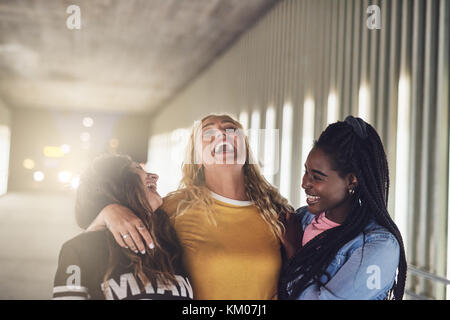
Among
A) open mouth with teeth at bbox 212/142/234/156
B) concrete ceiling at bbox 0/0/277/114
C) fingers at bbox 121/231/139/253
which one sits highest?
concrete ceiling at bbox 0/0/277/114

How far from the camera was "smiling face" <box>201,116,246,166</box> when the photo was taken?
3.88 feet

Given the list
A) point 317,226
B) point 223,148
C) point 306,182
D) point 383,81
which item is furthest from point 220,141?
point 383,81

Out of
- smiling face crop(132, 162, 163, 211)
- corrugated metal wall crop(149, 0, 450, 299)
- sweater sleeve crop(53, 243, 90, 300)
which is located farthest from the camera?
corrugated metal wall crop(149, 0, 450, 299)

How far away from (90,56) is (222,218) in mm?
638

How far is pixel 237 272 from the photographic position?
1.09m

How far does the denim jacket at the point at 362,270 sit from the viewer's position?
1063 millimetres

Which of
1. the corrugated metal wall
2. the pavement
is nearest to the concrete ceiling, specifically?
the corrugated metal wall

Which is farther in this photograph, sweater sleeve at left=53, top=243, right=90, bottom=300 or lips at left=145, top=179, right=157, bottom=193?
lips at left=145, top=179, right=157, bottom=193

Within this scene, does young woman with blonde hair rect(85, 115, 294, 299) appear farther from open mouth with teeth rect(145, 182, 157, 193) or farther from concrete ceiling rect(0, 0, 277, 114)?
concrete ceiling rect(0, 0, 277, 114)

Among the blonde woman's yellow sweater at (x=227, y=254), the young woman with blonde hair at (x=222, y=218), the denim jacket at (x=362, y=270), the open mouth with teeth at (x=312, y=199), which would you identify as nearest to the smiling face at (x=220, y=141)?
the young woman with blonde hair at (x=222, y=218)

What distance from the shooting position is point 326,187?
114 cm

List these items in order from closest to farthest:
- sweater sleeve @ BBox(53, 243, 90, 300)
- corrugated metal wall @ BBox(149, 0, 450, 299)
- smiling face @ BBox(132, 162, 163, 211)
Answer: sweater sleeve @ BBox(53, 243, 90, 300) → smiling face @ BBox(132, 162, 163, 211) → corrugated metal wall @ BBox(149, 0, 450, 299)

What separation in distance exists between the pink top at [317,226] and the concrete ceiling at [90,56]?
24.3 inches
